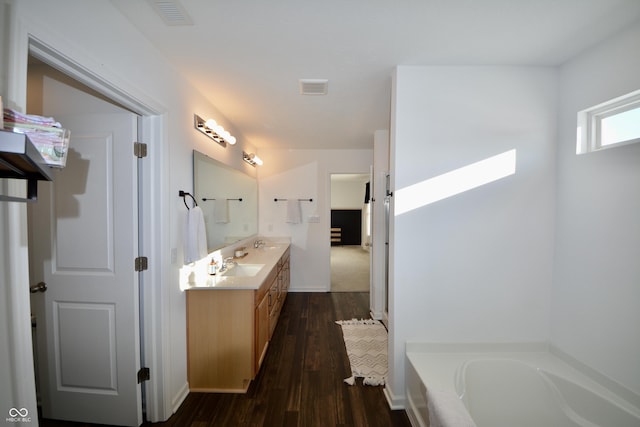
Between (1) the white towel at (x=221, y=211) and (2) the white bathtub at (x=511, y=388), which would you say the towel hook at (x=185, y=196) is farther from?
(2) the white bathtub at (x=511, y=388)

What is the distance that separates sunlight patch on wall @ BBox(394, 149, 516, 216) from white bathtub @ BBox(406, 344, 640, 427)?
1.08 metres

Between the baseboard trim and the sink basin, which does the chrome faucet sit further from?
the baseboard trim

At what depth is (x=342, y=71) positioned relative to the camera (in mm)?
1809

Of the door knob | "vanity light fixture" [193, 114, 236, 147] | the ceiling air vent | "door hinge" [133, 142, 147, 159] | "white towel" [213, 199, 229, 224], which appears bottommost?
the door knob

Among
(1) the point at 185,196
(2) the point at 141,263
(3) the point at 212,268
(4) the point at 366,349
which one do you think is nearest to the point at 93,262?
(2) the point at 141,263

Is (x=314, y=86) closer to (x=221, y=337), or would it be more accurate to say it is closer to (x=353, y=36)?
(x=353, y=36)

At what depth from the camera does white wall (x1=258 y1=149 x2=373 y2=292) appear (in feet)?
13.9

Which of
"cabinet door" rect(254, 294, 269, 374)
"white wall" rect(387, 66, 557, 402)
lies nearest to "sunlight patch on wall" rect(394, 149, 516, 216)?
"white wall" rect(387, 66, 557, 402)

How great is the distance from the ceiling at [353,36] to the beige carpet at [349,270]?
3.43 m

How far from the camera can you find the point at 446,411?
1166 millimetres

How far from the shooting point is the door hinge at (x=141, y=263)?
63.1 inches

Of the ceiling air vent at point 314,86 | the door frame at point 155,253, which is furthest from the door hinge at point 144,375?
the ceiling air vent at point 314,86

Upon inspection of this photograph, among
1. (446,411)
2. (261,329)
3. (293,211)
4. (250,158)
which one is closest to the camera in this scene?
(446,411)

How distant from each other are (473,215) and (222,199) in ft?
7.86
